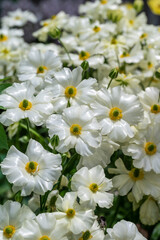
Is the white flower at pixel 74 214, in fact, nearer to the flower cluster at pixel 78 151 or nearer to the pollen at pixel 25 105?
the flower cluster at pixel 78 151

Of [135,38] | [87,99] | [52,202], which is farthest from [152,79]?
[52,202]

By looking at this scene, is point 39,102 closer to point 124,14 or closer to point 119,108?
point 119,108

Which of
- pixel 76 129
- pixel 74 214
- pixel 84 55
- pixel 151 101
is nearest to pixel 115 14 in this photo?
pixel 84 55

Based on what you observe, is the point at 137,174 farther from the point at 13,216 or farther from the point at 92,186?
the point at 13,216

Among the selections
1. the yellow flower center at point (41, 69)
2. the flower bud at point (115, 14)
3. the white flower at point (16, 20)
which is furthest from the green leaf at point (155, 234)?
the white flower at point (16, 20)

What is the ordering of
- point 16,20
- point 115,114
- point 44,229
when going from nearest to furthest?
point 44,229 < point 115,114 < point 16,20
